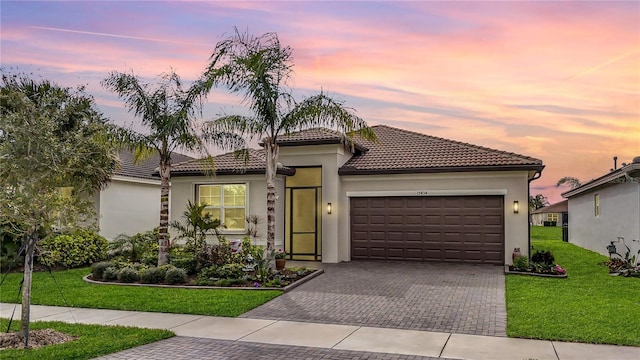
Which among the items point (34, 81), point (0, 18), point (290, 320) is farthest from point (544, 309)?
point (34, 81)

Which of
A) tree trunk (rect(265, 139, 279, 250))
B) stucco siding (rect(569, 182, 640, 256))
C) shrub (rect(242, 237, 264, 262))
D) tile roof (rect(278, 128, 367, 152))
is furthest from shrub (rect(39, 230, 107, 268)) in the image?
stucco siding (rect(569, 182, 640, 256))

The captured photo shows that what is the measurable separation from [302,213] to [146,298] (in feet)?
25.9

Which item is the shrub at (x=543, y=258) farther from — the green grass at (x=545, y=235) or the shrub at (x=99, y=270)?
the green grass at (x=545, y=235)

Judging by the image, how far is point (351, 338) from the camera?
7348mm

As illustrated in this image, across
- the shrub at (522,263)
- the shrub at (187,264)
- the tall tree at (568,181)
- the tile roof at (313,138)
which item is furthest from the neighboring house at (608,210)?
the tall tree at (568,181)

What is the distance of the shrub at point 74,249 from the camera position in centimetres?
1573

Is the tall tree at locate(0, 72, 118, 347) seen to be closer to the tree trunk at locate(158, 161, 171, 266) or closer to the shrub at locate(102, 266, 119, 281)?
the shrub at locate(102, 266, 119, 281)

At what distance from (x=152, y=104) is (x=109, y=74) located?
1448mm

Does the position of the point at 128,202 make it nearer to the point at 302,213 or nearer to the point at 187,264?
the point at 302,213

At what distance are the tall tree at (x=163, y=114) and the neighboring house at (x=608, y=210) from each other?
12500 millimetres

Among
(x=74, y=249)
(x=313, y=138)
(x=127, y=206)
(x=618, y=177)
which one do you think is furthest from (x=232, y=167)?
(x=618, y=177)

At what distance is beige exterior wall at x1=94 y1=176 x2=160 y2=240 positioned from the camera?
749 inches

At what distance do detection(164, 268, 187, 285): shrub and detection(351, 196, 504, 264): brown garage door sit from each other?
21.7 ft

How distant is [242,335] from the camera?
7566 mm
